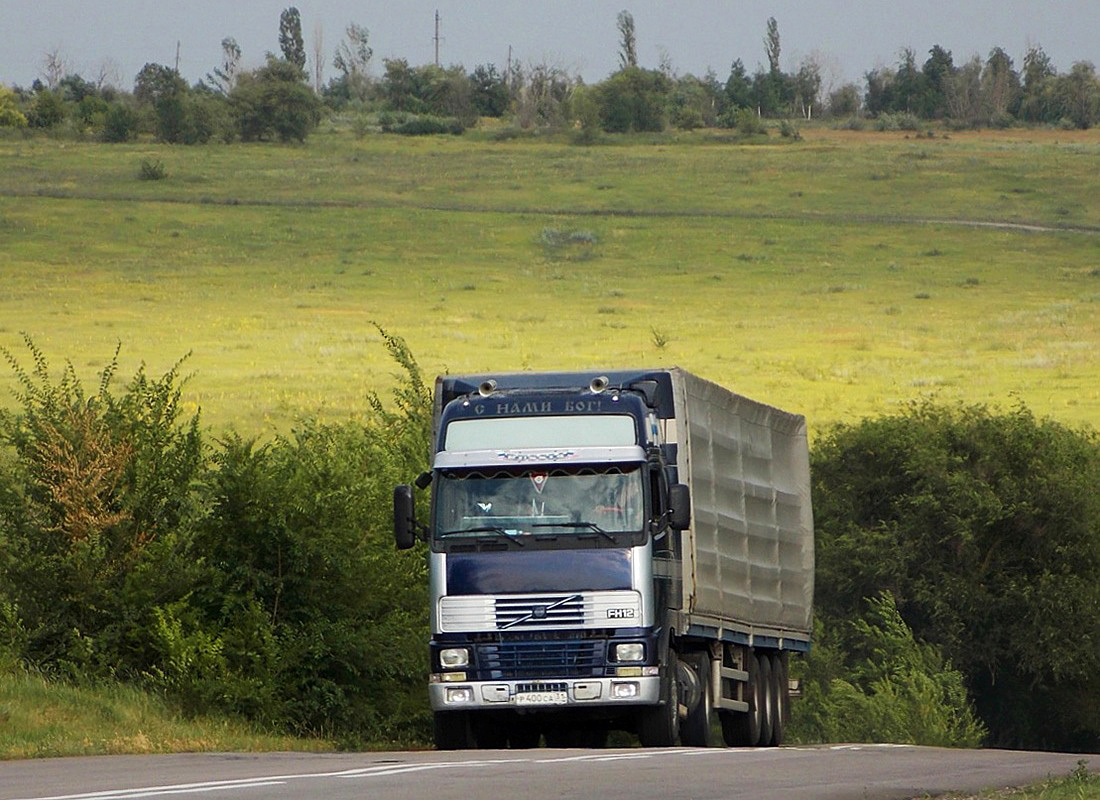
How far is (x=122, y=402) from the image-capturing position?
918 inches

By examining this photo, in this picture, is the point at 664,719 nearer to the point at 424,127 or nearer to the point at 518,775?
the point at 518,775

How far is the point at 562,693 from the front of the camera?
60.3 feet

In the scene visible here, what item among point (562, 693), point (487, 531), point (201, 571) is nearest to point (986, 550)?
point (201, 571)

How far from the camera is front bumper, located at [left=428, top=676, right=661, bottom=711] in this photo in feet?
60.2

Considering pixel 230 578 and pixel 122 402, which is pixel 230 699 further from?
pixel 122 402

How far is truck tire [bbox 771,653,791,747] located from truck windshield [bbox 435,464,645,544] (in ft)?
20.3

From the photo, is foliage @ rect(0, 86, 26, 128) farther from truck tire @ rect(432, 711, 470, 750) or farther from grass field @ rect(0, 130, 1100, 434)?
truck tire @ rect(432, 711, 470, 750)

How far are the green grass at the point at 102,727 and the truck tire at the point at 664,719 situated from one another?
3616 millimetres

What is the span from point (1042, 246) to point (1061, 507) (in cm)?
5853

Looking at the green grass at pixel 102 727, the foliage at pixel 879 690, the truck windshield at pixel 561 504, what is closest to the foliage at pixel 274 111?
the foliage at pixel 879 690

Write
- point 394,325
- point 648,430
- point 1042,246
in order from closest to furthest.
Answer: point 648,430 → point 394,325 → point 1042,246

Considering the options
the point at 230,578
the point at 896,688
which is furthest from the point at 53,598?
the point at 896,688

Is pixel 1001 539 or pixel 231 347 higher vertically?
pixel 231 347

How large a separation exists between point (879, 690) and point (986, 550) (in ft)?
45.5
